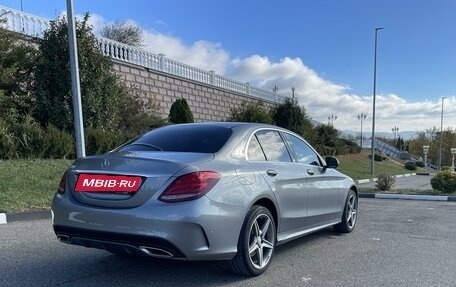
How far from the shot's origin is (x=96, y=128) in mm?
13844

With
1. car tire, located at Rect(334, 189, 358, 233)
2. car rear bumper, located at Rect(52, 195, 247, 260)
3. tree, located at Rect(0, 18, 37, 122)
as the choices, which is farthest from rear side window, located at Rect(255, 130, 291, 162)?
tree, located at Rect(0, 18, 37, 122)

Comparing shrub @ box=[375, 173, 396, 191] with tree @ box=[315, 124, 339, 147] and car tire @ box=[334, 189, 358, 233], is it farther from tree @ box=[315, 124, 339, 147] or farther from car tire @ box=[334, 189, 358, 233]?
tree @ box=[315, 124, 339, 147]

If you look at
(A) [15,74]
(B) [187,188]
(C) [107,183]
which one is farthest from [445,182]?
(A) [15,74]

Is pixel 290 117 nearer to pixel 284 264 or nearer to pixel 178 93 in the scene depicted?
pixel 178 93

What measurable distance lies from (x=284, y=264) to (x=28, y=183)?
696 centimetres

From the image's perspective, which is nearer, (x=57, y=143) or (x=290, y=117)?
(x=57, y=143)

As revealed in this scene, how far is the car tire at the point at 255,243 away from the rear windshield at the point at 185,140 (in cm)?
77

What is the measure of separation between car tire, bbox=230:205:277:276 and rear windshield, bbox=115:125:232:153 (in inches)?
30.3

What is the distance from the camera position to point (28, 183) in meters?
9.93

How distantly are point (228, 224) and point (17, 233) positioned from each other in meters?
4.07

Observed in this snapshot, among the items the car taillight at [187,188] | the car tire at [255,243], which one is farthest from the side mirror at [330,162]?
the car taillight at [187,188]

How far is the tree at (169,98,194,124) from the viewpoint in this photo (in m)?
21.5

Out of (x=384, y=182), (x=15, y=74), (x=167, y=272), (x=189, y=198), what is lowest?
(x=384, y=182)

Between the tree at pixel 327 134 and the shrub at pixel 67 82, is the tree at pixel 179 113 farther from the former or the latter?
the tree at pixel 327 134
